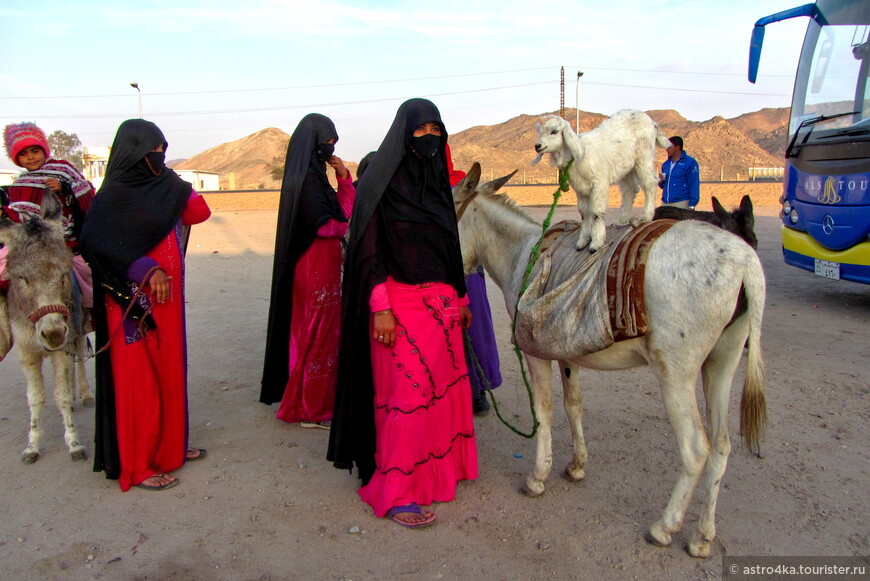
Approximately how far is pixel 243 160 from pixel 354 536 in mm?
109093

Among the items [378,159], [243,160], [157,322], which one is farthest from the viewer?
[243,160]

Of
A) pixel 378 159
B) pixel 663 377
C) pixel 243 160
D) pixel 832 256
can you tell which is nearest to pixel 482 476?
pixel 663 377

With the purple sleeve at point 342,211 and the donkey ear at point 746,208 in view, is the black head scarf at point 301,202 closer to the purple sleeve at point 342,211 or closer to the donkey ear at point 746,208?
the purple sleeve at point 342,211

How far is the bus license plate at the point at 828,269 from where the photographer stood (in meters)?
6.92

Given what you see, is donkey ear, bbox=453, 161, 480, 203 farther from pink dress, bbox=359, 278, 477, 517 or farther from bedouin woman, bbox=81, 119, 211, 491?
bedouin woman, bbox=81, 119, 211, 491

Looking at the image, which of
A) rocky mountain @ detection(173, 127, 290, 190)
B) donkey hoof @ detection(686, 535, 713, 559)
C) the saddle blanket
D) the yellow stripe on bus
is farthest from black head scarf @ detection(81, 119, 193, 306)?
rocky mountain @ detection(173, 127, 290, 190)

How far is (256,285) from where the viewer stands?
33.2ft

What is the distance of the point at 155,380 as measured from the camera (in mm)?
3627

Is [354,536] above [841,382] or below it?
below

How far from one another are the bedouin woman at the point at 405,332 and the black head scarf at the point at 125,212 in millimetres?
1239

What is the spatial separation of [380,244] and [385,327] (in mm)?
437

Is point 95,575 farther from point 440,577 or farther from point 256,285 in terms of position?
point 256,285

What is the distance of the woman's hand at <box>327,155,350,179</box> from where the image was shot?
4.33m

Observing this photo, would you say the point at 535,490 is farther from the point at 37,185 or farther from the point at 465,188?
the point at 37,185
